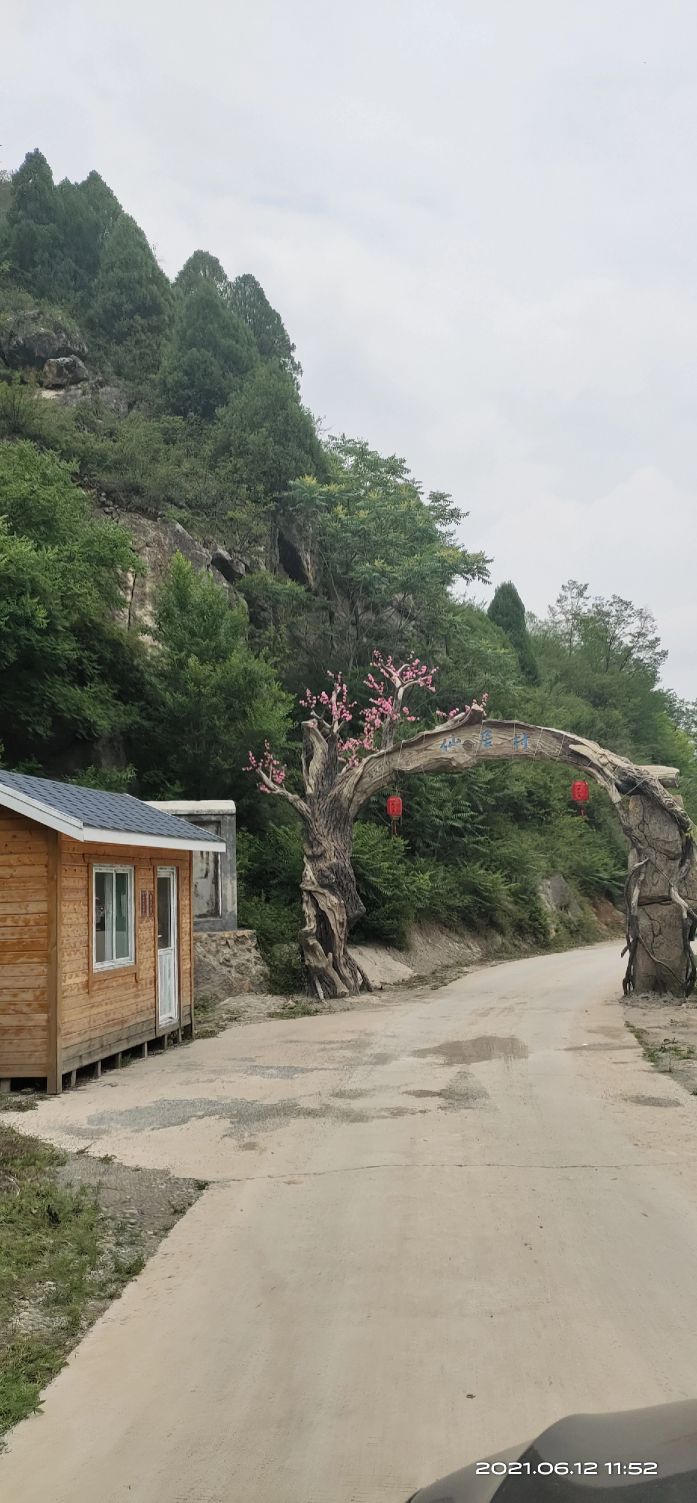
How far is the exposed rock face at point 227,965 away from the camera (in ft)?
57.2

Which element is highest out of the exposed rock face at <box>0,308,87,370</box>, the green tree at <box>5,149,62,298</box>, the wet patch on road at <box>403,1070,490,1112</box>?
the green tree at <box>5,149,62,298</box>

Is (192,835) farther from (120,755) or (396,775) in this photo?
(120,755)

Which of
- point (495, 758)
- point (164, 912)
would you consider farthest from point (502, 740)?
point (164, 912)

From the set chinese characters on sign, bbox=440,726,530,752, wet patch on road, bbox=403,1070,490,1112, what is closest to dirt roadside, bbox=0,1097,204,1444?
wet patch on road, bbox=403,1070,490,1112

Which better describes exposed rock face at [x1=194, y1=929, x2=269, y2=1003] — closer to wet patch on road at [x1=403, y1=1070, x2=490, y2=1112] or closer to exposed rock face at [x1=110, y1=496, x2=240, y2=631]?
wet patch on road at [x1=403, y1=1070, x2=490, y2=1112]

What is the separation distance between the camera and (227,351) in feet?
131

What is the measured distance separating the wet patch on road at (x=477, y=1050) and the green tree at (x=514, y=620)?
137 ft

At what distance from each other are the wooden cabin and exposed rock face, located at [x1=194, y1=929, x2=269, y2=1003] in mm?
4343

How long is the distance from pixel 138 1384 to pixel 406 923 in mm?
19128

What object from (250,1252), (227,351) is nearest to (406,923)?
(250,1252)

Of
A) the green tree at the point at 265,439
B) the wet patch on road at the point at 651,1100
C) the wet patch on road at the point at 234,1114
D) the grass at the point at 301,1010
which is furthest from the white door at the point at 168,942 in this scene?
the green tree at the point at 265,439

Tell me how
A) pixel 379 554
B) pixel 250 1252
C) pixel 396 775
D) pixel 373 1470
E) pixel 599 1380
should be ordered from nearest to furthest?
1. pixel 373 1470
2. pixel 599 1380
3. pixel 250 1252
4. pixel 396 775
5. pixel 379 554

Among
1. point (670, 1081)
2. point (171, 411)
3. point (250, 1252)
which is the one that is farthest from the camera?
point (171, 411)
